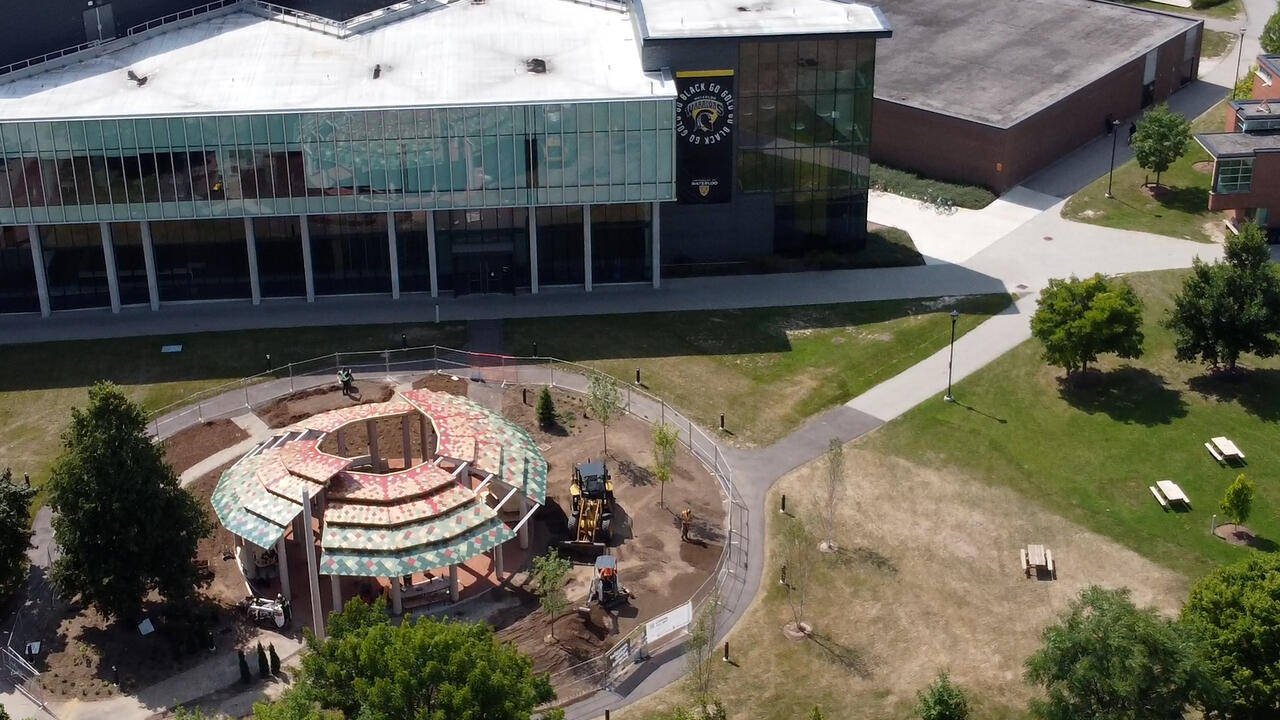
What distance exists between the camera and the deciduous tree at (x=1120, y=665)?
54.1 meters

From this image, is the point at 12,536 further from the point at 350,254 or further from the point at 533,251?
the point at 533,251

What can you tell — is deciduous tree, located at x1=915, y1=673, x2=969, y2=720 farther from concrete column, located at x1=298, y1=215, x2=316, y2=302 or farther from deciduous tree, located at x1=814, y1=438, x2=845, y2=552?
concrete column, located at x1=298, y1=215, x2=316, y2=302

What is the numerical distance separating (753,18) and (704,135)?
8.12 m

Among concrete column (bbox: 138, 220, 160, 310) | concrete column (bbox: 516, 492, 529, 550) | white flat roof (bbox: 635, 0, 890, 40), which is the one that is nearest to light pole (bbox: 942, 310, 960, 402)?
white flat roof (bbox: 635, 0, 890, 40)

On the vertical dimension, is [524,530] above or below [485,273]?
below

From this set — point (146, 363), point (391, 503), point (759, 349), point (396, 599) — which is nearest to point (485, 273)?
point (759, 349)

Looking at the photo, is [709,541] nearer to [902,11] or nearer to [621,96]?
[621,96]

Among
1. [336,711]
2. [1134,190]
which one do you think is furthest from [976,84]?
[336,711]

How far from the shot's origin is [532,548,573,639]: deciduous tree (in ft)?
211

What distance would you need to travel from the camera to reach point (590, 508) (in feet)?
236

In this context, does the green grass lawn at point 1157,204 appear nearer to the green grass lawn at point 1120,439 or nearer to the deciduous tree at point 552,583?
the green grass lawn at point 1120,439

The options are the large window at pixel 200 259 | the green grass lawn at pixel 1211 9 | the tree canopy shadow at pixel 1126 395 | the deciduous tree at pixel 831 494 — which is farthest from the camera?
the green grass lawn at pixel 1211 9

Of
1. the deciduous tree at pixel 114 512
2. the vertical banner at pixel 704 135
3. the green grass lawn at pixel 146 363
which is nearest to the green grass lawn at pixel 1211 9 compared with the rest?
the vertical banner at pixel 704 135

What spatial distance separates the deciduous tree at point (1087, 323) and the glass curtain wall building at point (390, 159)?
19.4 m
